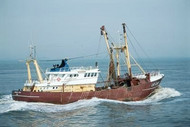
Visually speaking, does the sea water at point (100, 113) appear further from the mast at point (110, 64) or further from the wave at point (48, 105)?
the mast at point (110, 64)

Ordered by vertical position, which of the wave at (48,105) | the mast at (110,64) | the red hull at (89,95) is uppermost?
the mast at (110,64)

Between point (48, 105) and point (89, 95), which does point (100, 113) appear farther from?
point (48, 105)

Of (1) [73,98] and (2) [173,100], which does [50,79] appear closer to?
(1) [73,98]

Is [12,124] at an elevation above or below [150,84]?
below

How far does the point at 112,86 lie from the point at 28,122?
17.0 metres

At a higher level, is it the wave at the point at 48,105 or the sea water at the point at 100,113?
the wave at the point at 48,105

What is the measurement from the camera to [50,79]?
4147 centimetres

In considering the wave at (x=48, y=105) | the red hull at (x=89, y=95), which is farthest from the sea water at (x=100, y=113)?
the red hull at (x=89, y=95)

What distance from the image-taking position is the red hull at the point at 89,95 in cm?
3944

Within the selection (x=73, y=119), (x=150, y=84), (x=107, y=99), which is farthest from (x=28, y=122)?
(x=150, y=84)

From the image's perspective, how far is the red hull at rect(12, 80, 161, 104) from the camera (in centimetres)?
3944

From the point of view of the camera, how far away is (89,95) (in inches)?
1622

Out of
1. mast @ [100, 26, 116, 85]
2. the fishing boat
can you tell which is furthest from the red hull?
mast @ [100, 26, 116, 85]

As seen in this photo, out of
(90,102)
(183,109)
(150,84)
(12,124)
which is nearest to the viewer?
(12,124)
